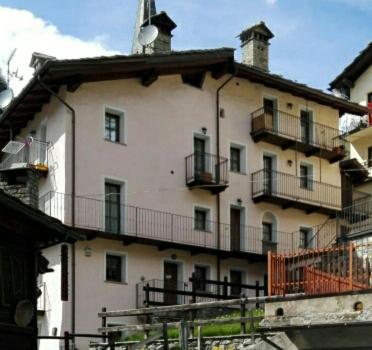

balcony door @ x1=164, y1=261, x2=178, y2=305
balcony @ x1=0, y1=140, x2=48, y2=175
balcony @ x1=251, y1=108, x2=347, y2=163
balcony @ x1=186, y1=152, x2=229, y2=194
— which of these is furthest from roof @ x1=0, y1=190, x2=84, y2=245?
balcony @ x1=251, y1=108, x2=347, y2=163

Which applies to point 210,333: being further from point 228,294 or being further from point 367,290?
point 228,294

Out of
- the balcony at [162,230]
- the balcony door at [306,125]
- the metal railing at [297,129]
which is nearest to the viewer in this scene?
the balcony at [162,230]

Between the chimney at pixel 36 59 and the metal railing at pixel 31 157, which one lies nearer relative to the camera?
the metal railing at pixel 31 157

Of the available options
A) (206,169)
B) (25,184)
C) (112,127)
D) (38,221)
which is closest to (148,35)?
(112,127)

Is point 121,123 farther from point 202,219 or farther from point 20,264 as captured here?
point 20,264

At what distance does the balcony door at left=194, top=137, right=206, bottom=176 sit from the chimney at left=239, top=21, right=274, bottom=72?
7.01 m

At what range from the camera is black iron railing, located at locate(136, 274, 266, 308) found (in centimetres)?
3040

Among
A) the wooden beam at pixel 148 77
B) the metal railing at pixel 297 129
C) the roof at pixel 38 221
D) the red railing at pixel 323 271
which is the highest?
the wooden beam at pixel 148 77

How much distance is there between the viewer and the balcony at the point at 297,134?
37781mm

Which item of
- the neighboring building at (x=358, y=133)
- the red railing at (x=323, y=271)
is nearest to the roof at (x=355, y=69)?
the neighboring building at (x=358, y=133)

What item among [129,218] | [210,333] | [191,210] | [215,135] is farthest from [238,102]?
[210,333]

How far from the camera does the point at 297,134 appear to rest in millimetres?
39062

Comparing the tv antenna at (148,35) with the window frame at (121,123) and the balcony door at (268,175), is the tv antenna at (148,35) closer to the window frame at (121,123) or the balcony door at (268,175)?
the window frame at (121,123)

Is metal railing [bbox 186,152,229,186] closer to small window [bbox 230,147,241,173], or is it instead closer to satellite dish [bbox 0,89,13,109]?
small window [bbox 230,147,241,173]
